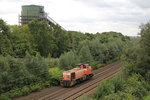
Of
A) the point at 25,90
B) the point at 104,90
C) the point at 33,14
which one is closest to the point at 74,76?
the point at 25,90

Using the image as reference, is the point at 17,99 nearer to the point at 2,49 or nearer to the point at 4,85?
the point at 4,85

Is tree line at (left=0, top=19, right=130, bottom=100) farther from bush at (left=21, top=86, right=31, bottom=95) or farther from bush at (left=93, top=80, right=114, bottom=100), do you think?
bush at (left=93, top=80, right=114, bottom=100)

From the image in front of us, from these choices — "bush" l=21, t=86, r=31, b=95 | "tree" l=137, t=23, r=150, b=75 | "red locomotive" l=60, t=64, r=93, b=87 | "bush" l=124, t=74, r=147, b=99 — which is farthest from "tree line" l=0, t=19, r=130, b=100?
"tree" l=137, t=23, r=150, b=75

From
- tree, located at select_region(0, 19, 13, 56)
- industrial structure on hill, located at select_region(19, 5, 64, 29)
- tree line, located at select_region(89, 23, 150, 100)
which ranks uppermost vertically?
industrial structure on hill, located at select_region(19, 5, 64, 29)

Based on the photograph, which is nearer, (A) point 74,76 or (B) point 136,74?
(B) point 136,74

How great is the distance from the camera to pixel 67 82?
2397cm

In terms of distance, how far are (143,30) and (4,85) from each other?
68.4 ft

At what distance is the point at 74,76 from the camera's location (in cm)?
2488

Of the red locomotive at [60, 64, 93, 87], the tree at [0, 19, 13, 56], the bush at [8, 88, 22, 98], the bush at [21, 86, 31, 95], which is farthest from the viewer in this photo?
the tree at [0, 19, 13, 56]

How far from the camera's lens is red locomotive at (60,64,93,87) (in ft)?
79.0

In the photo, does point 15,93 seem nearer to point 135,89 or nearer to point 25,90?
point 25,90

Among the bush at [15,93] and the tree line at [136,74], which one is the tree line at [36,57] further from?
the tree line at [136,74]

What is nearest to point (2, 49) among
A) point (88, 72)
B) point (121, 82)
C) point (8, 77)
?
point (8, 77)

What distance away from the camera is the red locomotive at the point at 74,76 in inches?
948
